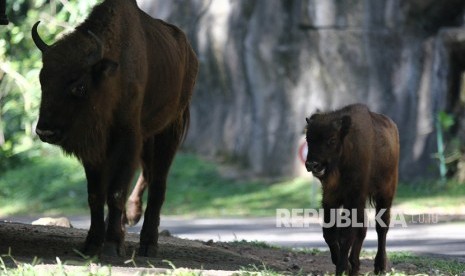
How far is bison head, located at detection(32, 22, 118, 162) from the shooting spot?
9.91m

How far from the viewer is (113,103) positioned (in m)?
10.4

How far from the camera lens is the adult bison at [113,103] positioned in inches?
395

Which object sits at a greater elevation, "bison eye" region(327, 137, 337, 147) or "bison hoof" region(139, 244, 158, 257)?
"bison eye" region(327, 137, 337, 147)

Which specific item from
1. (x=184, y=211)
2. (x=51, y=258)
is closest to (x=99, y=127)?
(x=51, y=258)

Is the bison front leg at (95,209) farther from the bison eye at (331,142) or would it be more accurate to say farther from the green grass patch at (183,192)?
the green grass patch at (183,192)

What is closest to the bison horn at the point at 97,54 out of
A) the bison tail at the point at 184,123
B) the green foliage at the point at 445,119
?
the bison tail at the point at 184,123

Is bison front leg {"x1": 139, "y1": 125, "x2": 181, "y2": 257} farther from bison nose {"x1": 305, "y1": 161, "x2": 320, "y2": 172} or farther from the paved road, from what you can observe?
the paved road

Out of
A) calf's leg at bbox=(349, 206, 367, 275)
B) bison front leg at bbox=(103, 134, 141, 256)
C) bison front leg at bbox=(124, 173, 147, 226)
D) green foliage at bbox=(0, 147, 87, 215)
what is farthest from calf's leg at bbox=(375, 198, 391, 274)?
green foliage at bbox=(0, 147, 87, 215)

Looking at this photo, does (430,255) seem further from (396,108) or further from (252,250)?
(396,108)

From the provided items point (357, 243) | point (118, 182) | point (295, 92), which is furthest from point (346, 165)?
point (295, 92)

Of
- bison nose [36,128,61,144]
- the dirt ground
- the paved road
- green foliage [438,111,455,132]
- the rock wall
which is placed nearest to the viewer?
bison nose [36,128,61,144]

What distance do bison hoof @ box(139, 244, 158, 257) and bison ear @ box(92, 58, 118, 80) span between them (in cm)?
212

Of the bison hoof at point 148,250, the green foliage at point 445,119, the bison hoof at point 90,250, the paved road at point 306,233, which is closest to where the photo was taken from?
the bison hoof at point 90,250

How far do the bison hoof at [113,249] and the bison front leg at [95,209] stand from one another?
0.06 metres
